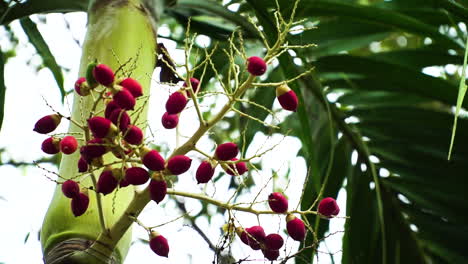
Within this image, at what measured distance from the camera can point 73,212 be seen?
Result: 85cm

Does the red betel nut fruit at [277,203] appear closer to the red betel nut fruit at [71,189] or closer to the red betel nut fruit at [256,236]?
the red betel nut fruit at [256,236]

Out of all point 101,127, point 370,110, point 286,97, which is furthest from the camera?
point 370,110

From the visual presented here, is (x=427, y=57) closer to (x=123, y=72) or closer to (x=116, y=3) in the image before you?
(x=116, y=3)

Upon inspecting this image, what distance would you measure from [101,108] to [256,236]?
0.28 m

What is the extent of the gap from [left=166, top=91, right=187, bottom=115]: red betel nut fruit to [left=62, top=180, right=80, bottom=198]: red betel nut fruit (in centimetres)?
16

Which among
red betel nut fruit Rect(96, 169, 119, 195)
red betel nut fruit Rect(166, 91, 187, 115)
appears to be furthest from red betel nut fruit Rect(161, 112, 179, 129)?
Result: red betel nut fruit Rect(96, 169, 119, 195)

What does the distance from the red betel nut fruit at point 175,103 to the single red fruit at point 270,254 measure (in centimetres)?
23

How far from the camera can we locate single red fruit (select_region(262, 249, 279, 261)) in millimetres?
935

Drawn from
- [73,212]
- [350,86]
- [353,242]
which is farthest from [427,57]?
[73,212]

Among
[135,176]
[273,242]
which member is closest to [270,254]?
[273,242]

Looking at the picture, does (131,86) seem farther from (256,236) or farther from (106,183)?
(256,236)

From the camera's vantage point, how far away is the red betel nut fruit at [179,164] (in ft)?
2.72

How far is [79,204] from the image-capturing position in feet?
2.76

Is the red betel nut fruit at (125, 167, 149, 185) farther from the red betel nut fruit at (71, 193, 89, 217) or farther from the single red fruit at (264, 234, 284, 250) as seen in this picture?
the single red fruit at (264, 234, 284, 250)
